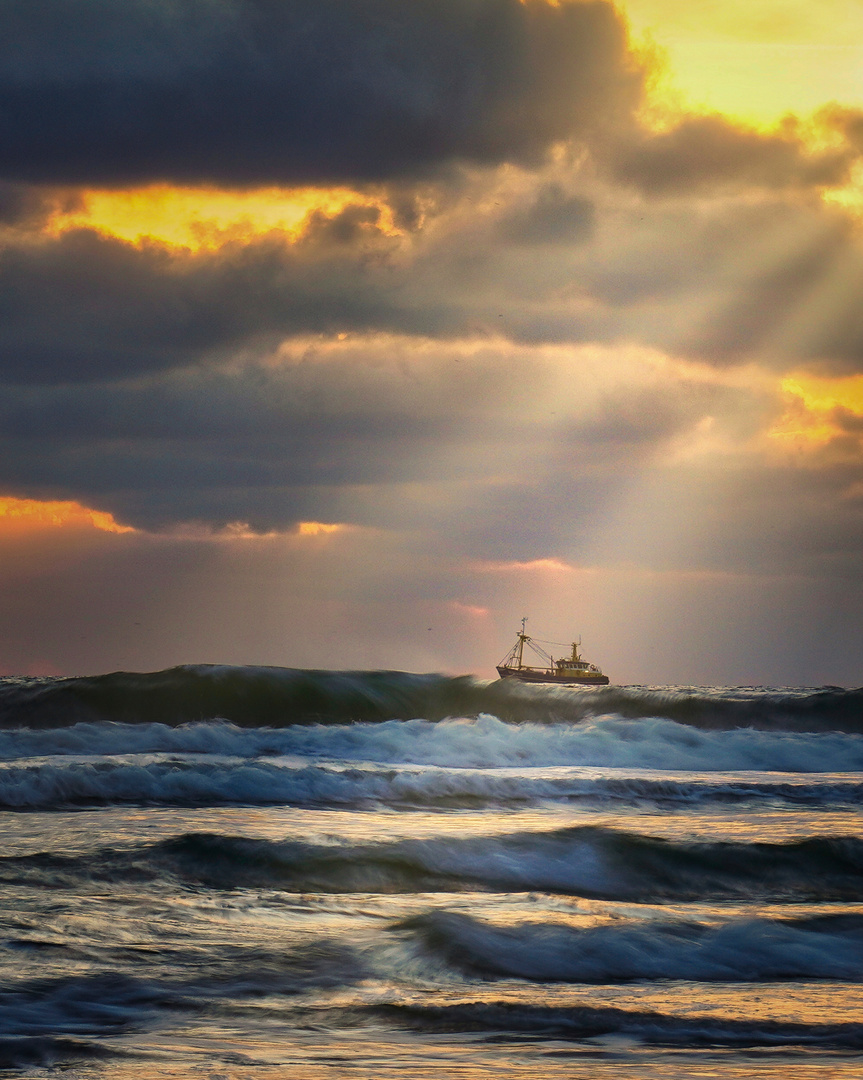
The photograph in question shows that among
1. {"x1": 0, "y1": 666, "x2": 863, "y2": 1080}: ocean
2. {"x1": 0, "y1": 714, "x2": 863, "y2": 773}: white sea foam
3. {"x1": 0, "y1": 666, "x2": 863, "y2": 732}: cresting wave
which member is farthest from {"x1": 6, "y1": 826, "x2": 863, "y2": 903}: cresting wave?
{"x1": 0, "y1": 666, "x2": 863, "y2": 732}: cresting wave

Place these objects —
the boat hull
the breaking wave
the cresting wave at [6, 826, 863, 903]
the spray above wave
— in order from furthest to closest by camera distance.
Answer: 1. the boat hull
2. the breaking wave
3. the cresting wave at [6, 826, 863, 903]
4. the spray above wave

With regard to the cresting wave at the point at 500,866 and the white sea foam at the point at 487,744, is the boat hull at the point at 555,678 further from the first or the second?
the cresting wave at the point at 500,866

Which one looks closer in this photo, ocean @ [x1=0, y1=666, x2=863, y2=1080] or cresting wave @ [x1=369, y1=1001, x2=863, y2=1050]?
ocean @ [x1=0, y1=666, x2=863, y2=1080]

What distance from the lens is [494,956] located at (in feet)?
26.8

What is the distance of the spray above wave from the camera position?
26.3 feet

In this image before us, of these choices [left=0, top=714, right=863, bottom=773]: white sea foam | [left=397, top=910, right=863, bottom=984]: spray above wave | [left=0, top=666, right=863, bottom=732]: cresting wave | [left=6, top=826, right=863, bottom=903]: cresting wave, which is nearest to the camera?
[left=397, top=910, right=863, bottom=984]: spray above wave

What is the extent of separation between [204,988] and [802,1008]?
3.85 m

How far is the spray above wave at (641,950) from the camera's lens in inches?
316

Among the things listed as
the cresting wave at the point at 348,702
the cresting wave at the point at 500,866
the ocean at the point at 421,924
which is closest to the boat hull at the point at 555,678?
the cresting wave at the point at 348,702

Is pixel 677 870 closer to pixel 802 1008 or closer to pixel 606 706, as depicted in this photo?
pixel 802 1008

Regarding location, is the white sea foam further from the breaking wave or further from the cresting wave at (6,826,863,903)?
the cresting wave at (6,826,863,903)

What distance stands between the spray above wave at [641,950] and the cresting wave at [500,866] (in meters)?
2.03

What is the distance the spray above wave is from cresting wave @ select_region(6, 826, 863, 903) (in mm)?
2026

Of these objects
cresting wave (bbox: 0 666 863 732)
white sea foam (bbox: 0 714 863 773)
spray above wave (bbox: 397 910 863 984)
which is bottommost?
spray above wave (bbox: 397 910 863 984)
